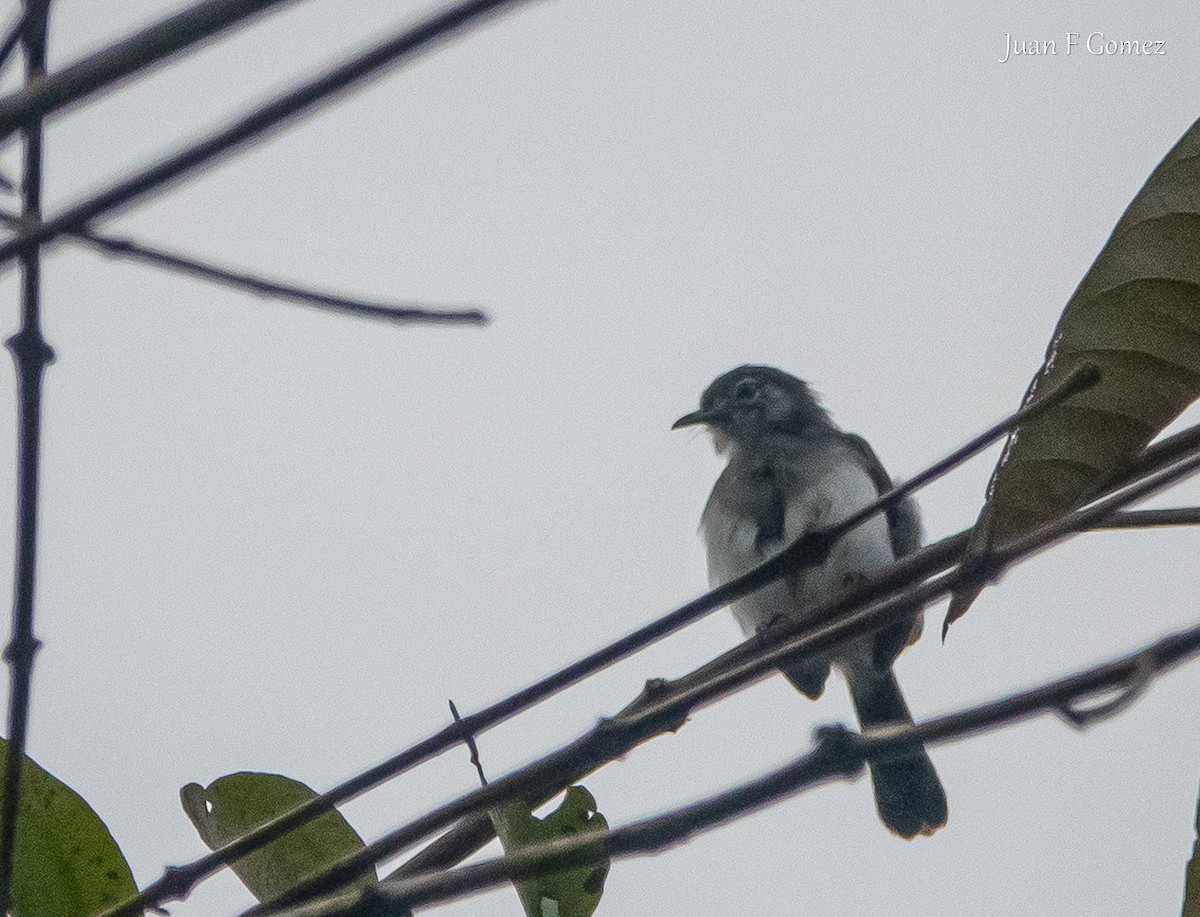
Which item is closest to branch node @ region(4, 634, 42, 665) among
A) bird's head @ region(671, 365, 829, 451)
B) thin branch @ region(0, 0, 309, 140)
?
thin branch @ region(0, 0, 309, 140)

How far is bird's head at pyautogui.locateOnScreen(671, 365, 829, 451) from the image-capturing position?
8.17m

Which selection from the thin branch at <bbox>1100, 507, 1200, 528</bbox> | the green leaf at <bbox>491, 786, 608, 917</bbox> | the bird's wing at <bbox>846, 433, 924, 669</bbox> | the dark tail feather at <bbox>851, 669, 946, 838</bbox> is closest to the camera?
the thin branch at <bbox>1100, 507, 1200, 528</bbox>

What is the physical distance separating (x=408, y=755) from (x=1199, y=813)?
2.84ft

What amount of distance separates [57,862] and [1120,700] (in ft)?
5.01

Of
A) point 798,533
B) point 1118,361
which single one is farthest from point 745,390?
point 1118,361

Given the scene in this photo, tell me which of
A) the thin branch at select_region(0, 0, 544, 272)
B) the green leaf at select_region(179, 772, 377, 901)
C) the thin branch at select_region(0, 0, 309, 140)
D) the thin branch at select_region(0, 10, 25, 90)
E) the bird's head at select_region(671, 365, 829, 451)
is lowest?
the green leaf at select_region(179, 772, 377, 901)

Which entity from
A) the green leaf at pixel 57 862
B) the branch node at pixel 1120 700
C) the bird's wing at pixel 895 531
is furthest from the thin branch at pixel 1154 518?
the bird's wing at pixel 895 531

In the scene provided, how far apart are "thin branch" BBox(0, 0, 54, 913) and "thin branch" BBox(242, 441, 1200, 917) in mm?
296

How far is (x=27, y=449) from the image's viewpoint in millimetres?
1356

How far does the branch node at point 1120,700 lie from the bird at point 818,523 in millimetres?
5801

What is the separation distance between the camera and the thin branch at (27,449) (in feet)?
4.49

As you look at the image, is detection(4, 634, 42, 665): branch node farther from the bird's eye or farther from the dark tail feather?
the bird's eye

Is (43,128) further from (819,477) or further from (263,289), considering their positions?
(819,477)

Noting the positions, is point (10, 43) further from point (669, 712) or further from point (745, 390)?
point (745, 390)
